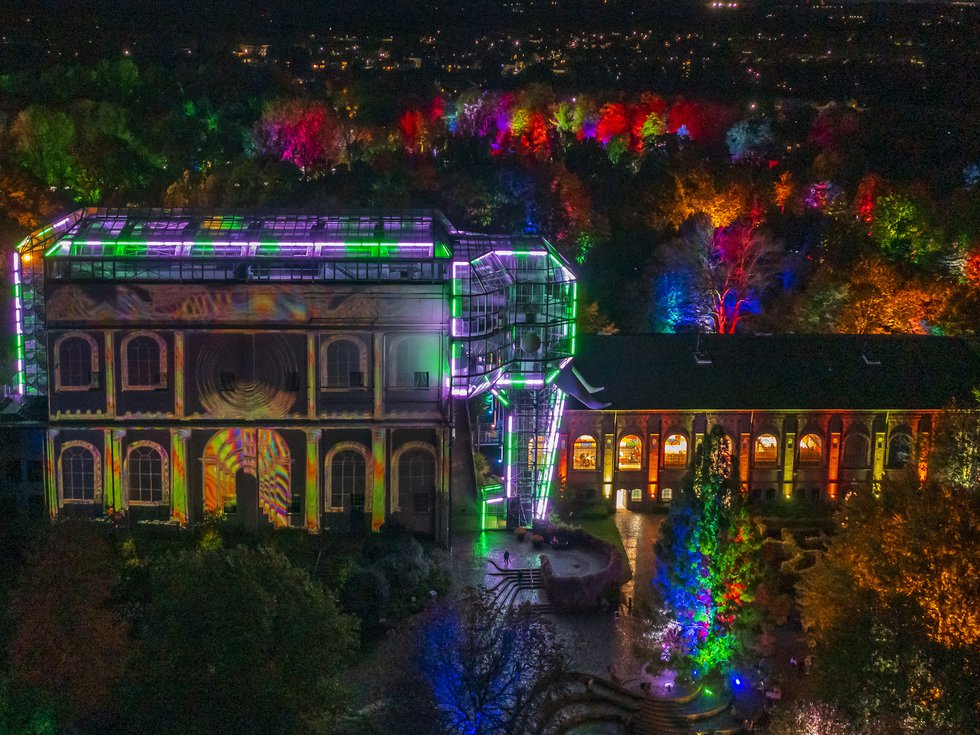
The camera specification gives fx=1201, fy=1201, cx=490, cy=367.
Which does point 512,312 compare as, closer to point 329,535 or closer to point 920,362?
point 329,535

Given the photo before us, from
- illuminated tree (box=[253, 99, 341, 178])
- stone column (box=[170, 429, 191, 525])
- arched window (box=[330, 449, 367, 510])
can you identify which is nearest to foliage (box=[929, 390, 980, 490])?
arched window (box=[330, 449, 367, 510])

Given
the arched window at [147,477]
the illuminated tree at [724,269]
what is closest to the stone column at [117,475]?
the arched window at [147,477]

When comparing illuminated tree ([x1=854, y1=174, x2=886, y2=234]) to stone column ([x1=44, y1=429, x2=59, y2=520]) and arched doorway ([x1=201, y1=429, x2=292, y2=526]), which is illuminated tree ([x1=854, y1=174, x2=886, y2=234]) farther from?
stone column ([x1=44, y1=429, x2=59, y2=520])

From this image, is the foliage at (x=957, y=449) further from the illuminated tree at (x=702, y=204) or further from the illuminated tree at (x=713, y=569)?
the illuminated tree at (x=702, y=204)

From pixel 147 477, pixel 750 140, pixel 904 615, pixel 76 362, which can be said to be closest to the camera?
pixel 904 615

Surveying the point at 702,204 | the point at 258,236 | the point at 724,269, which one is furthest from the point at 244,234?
the point at 702,204

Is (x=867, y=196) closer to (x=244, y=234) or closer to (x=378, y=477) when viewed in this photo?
(x=378, y=477)
